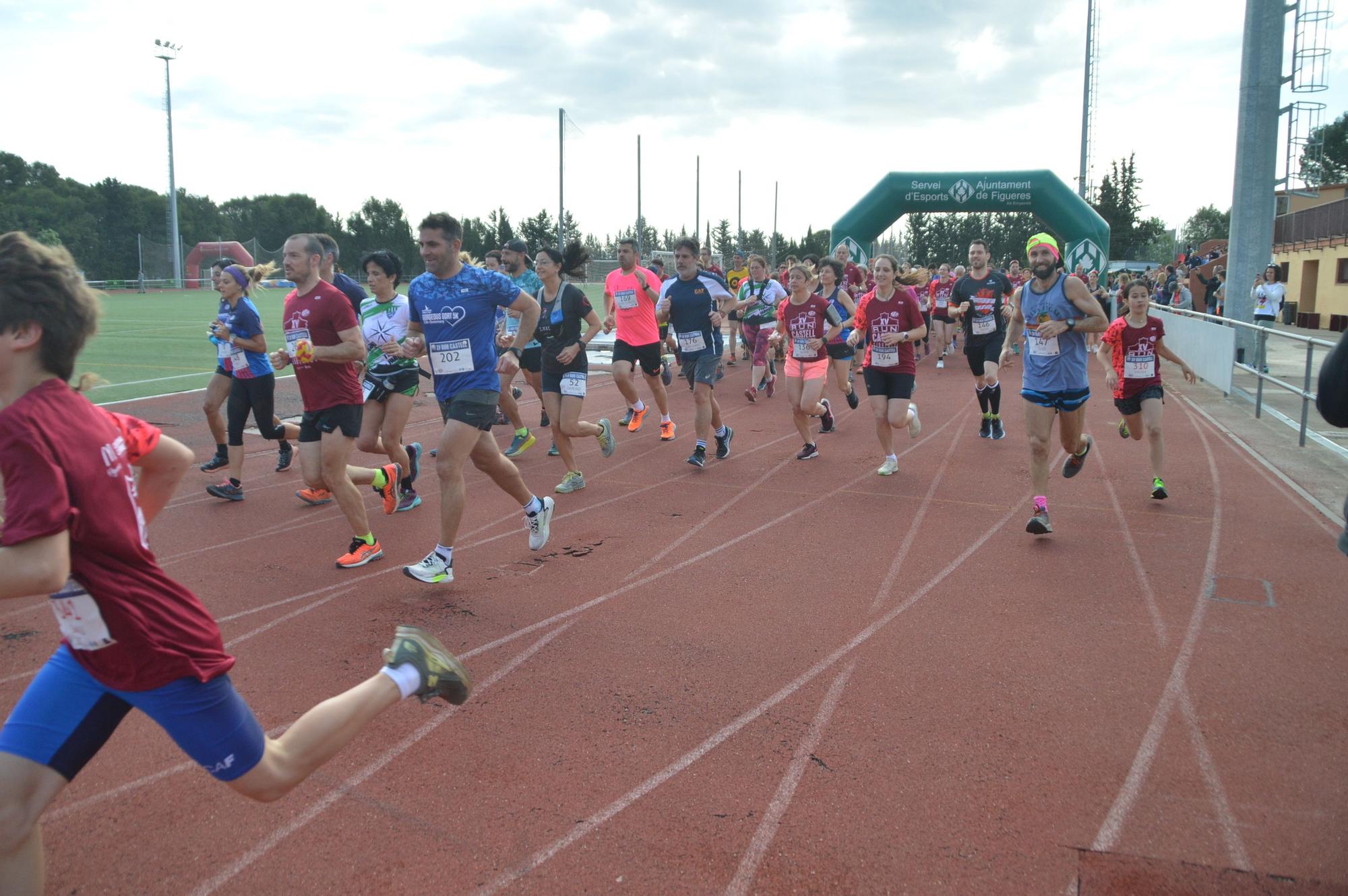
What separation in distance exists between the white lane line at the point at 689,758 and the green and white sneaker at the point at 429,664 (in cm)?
57

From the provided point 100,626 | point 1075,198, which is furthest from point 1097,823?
point 1075,198

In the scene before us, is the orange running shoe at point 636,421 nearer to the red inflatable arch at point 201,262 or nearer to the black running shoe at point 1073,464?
the black running shoe at point 1073,464

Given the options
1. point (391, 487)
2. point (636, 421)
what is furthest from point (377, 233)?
point (391, 487)

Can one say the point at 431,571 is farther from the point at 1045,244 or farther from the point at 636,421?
the point at 636,421

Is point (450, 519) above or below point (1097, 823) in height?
above

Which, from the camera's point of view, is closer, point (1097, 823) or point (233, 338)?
point (1097, 823)

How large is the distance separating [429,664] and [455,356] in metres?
3.16

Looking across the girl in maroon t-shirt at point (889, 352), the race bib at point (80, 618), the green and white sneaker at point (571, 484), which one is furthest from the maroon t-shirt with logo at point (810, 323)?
the race bib at point (80, 618)

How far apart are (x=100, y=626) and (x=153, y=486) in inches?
18.4

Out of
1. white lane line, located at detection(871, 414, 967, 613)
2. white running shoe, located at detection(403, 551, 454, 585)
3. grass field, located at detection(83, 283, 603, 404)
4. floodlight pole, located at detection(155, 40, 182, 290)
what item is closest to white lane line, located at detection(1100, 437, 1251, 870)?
white lane line, located at detection(871, 414, 967, 613)

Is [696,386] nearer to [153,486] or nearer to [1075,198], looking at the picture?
[153,486]

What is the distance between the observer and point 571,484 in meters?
8.41

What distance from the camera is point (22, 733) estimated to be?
2.25 metres

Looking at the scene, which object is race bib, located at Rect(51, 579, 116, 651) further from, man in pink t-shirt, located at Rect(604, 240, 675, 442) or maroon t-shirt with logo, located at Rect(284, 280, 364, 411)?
man in pink t-shirt, located at Rect(604, 240, 675, 442)
